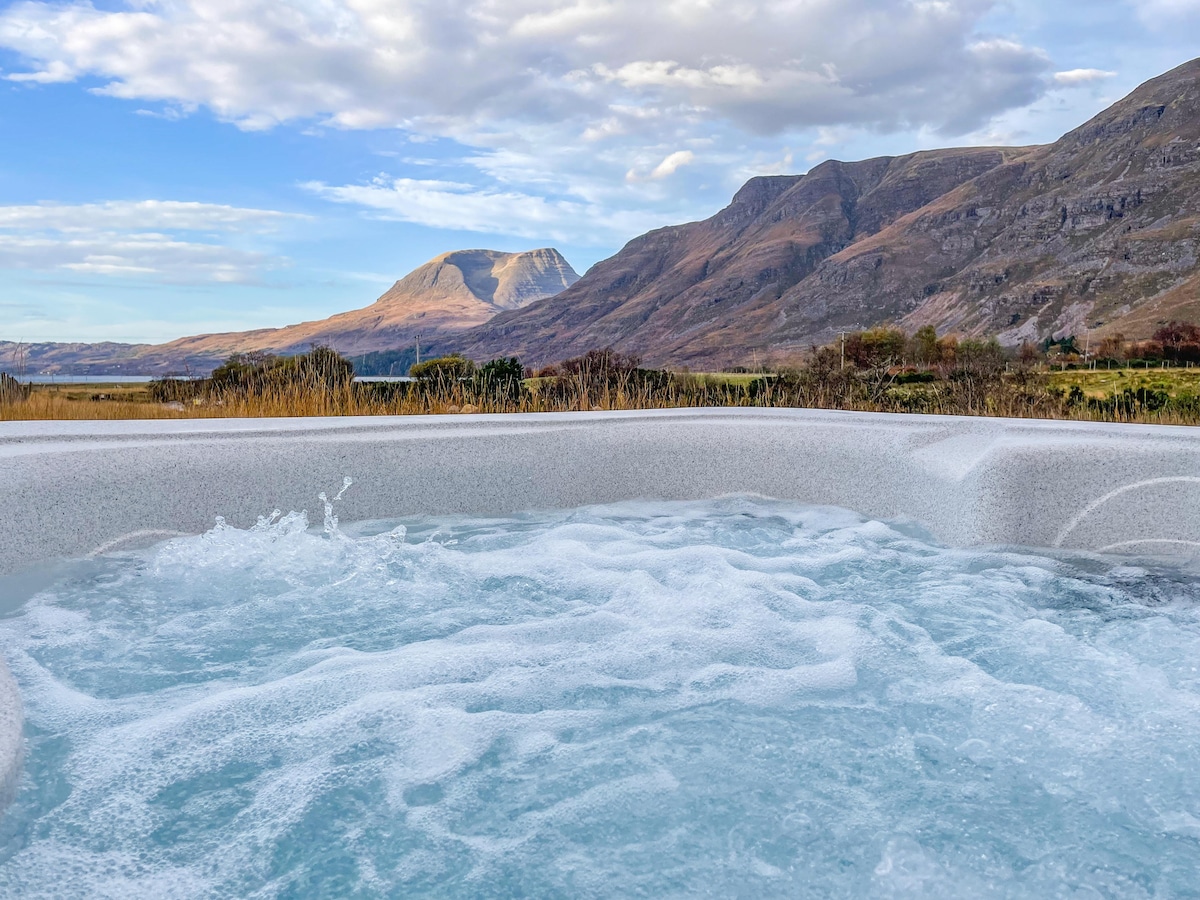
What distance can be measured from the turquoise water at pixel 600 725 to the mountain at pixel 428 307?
4516 cm

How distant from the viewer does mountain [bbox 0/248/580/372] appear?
6606cm

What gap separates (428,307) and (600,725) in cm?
9159

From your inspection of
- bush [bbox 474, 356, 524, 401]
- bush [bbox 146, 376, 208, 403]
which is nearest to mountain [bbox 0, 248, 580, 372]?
bush [bbox 146, 376, 208, 403]

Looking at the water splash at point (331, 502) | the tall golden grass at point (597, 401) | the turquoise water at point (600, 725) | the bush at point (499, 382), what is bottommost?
the turquoise water at point (600, 725)

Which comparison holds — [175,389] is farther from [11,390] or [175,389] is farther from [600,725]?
[600,725]

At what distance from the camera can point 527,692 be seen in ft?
5.49

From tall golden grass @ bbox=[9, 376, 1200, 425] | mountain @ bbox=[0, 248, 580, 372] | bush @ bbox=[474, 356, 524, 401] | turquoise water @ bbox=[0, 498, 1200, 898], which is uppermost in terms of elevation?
mountain @ bbox=[0, 248, 580, 372]

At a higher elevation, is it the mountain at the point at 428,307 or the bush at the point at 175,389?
the mountain at the point at 428,307

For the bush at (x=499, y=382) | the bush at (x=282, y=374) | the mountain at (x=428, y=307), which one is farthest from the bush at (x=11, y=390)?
the mountain at (x=428, y=307)

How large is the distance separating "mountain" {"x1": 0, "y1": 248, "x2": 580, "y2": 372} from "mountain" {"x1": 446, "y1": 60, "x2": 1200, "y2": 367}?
4.34 meters

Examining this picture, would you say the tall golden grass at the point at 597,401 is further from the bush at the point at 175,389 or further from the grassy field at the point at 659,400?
the bush at the point at 175,389

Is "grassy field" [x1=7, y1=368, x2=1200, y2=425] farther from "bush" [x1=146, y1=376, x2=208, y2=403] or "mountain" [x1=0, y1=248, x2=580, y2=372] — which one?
"mountain" [x1=0, y1=248, x2=580, y2=372]

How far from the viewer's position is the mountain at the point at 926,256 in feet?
176

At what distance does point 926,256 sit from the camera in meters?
77.1
